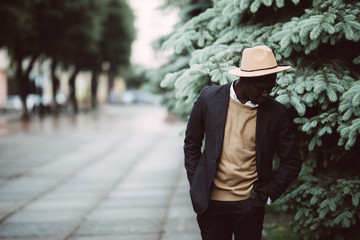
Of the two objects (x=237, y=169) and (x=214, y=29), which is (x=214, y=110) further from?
(x=214, y=29)

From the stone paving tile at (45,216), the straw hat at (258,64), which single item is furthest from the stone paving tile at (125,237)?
the straw hat at (258,64)

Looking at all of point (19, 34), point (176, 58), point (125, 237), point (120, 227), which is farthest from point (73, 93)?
point (125, 237)

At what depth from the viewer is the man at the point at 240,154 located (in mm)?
2895

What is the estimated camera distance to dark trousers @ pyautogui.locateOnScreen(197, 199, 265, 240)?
2.95 m

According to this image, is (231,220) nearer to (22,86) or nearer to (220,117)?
(220,117)

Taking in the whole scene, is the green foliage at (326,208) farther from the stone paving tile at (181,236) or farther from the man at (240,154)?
the stone paving tile at (181,236)

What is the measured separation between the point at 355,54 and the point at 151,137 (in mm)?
13190

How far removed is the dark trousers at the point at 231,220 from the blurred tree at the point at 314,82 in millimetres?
859

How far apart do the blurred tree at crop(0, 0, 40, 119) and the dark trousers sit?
60.3ft

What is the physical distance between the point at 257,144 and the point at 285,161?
0.84 ft

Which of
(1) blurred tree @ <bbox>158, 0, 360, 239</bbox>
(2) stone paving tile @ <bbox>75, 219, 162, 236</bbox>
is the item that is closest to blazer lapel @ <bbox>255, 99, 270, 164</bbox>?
(1) blurred tree @ <bbox>158, 0, 360, 239</bbox>

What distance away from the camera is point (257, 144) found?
9.50 ft

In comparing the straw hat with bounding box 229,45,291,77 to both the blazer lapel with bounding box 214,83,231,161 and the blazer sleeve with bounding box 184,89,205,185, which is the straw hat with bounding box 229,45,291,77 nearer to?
the blazer lapel with bounding box 214,83,231,161

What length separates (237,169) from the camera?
2918mm
